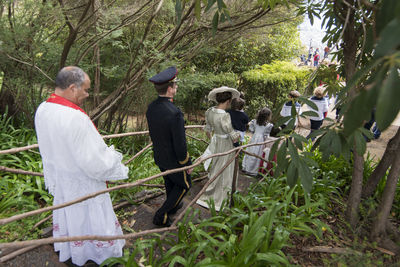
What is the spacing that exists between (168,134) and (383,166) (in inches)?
105

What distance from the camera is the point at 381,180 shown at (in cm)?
337

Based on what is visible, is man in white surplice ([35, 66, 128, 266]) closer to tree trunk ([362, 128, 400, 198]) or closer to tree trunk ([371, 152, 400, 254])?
tree trunk ([371, 152, 400, 254])

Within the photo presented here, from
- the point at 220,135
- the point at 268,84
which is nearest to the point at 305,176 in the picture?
the point at 220,135

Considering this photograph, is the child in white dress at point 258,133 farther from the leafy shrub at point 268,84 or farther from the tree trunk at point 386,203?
the leafy shrub at point 268,84

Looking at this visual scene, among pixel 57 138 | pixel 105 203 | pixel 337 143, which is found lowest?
pixel 105 203

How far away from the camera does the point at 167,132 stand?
7.75ft

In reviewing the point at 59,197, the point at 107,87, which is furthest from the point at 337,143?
the point at 107,87

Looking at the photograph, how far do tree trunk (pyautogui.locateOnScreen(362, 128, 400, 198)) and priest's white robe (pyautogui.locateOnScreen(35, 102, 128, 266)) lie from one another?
301 cm

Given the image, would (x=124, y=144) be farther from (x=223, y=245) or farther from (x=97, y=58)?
(x=223, y=245)

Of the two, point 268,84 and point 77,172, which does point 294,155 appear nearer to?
point 77,172

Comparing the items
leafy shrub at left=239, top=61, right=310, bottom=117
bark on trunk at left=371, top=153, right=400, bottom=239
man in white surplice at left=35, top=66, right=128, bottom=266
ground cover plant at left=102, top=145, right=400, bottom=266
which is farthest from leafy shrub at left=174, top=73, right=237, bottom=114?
man in white surplice at left=35, top=66, right=128, bottom=266

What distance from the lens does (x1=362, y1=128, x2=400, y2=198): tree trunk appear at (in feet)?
9.58

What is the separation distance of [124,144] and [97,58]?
1537 millimetres

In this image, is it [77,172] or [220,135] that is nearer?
[77,172]
